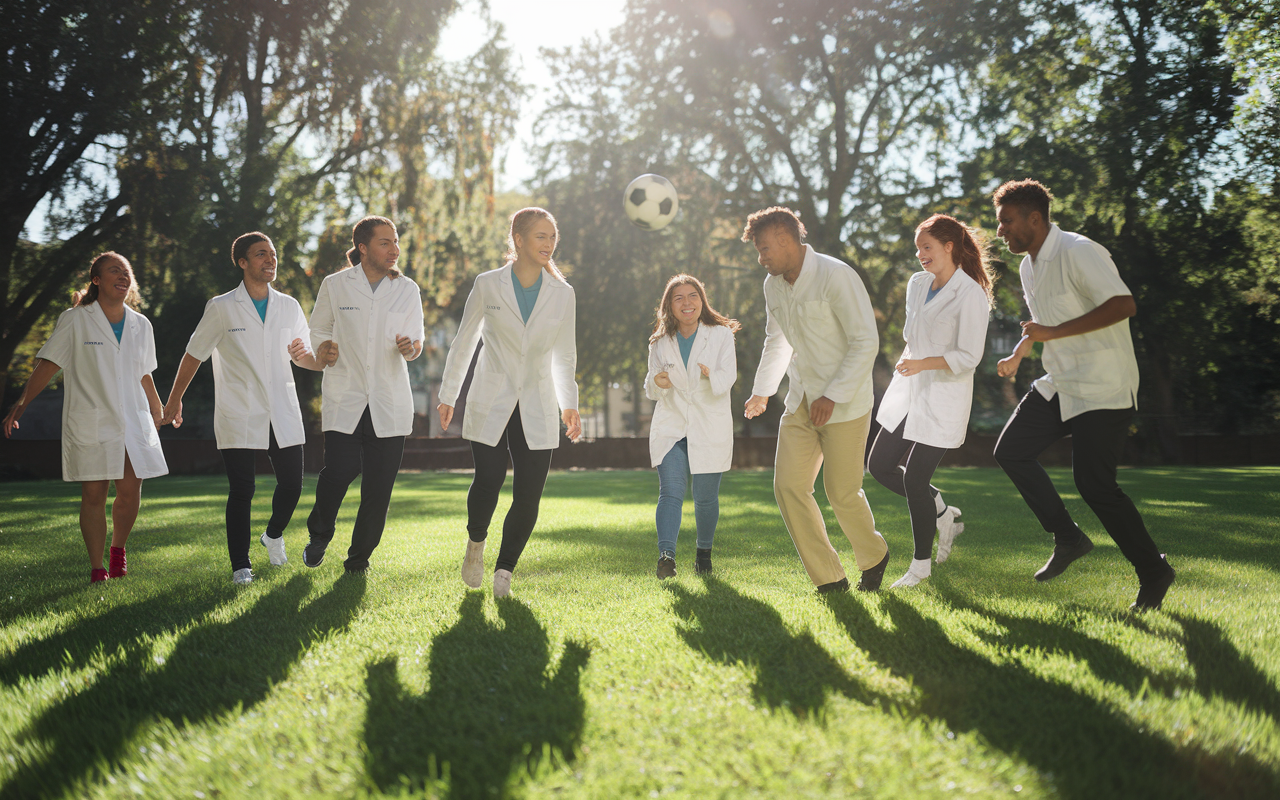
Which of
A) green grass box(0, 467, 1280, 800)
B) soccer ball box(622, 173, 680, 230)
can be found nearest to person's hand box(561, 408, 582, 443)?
green grass box(0, 467, 1280, 800)

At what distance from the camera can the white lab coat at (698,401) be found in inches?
242

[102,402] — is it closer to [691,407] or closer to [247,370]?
[247,370]

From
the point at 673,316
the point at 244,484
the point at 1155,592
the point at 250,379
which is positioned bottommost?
the point at 1155,592

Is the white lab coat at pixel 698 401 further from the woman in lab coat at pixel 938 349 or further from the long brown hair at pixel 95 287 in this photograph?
the long brown hair at pixel 95 287

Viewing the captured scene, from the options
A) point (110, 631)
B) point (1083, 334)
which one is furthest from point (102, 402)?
point (1083, 334)

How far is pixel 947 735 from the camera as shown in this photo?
2.63 metres

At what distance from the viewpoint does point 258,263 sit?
5.90 meters

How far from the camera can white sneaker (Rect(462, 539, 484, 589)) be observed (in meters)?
5.17

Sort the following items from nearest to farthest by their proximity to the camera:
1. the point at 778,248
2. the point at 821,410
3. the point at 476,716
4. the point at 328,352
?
the point at 476,716, the point at 821,410, the point at 778,248, the point at 328,352

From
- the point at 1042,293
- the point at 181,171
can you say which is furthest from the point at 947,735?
the point at 181,171

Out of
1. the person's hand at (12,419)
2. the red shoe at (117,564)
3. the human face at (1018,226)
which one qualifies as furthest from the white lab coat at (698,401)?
the person's hand at (12,419)

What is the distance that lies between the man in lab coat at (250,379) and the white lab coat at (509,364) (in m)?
1.35

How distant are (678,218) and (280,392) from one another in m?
18.3

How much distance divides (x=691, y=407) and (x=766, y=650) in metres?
2.76
